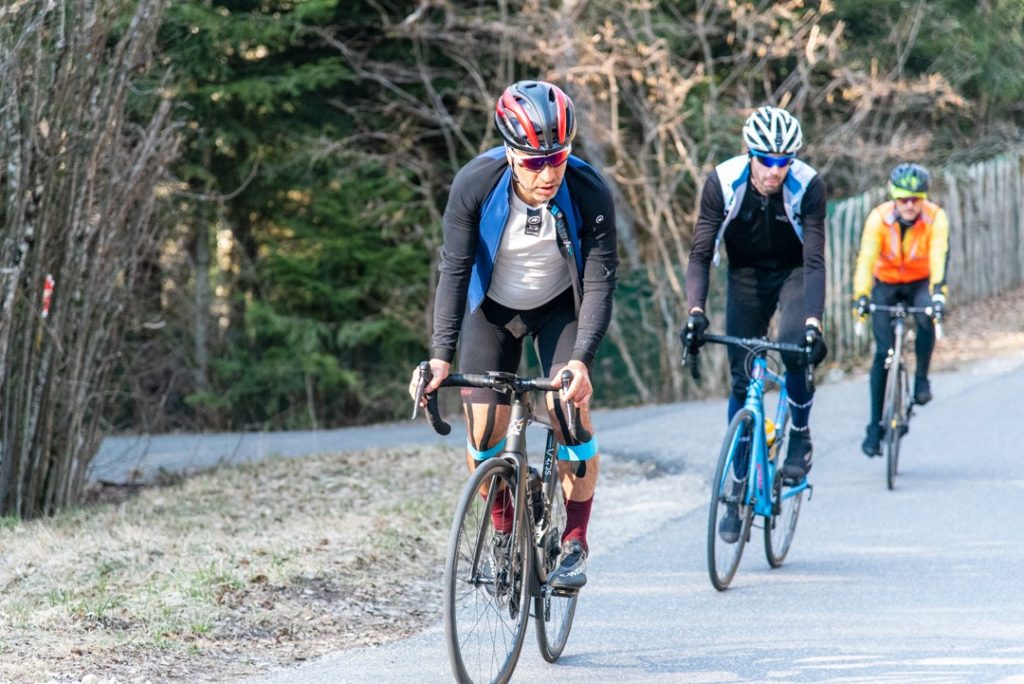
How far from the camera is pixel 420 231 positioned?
59.6 feet

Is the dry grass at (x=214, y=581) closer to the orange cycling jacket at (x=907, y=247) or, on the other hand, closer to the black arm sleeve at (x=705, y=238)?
the black arm sleeve at (x=705, y=238)

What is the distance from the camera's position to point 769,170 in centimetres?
707

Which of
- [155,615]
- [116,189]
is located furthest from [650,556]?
[116,189]

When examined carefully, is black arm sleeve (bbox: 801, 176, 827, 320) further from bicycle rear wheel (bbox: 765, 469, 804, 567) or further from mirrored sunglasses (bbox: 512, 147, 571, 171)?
mirrored sunglasses (bbox: 512, 147, 571, 171)

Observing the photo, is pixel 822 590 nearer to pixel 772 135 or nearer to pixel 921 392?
pixel 772 135

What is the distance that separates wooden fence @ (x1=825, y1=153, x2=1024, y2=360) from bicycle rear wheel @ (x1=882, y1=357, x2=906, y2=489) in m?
7.35

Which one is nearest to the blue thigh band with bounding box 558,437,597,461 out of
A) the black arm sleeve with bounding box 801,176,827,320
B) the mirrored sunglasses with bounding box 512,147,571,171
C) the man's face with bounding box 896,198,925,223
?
the mirrored sunglasses with bounding box 512,147,571,171

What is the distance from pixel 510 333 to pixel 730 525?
1983mm

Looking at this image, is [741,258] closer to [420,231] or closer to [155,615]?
[155,615]

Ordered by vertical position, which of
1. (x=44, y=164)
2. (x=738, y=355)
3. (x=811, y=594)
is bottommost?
(x=811, y=594)

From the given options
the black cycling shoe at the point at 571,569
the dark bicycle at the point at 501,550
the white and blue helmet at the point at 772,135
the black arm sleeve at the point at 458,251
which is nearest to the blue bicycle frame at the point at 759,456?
the white and blue helmet at the point at 772,135

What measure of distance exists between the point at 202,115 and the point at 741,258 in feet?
35.9

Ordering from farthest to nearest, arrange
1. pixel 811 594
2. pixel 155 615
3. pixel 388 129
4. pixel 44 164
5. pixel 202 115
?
pixel 388 129 < pixel 202 115 < pixel 44 164 < pixel 811 594 < pixel 155 615

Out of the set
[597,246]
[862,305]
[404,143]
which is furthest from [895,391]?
[404,143]
